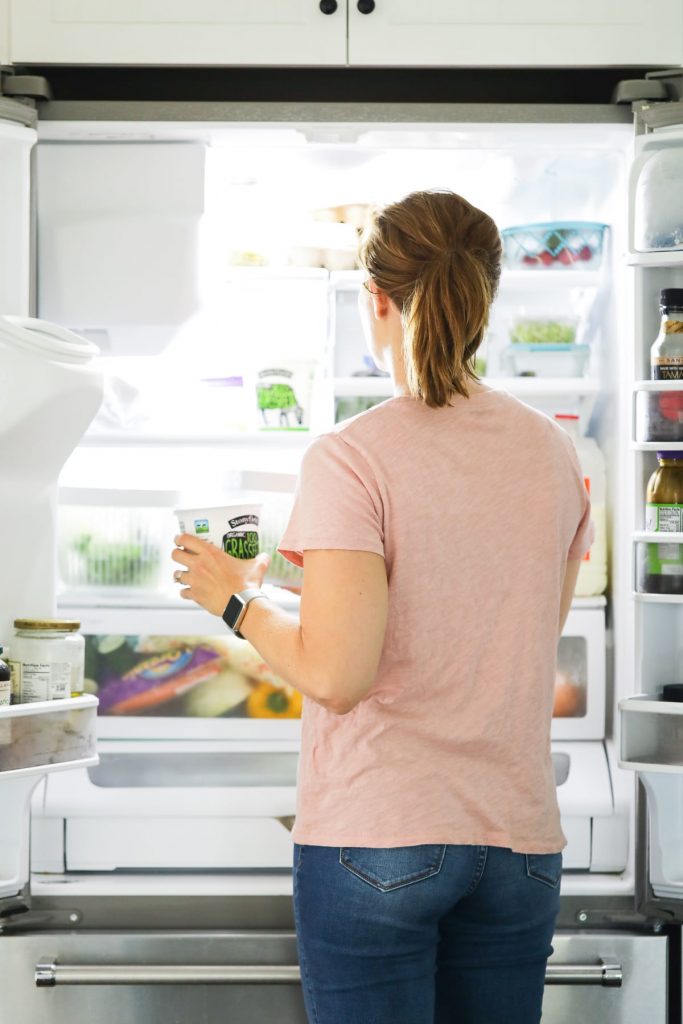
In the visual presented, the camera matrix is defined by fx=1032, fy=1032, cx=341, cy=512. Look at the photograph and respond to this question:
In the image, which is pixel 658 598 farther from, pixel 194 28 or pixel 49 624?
pixel 194 28

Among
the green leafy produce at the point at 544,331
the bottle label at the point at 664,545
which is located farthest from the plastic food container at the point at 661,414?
the green leafy produce at the point at 544,331

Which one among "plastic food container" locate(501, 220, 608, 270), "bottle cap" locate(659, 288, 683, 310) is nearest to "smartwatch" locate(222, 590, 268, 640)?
"bottle cap" locate(659, 288, 683, 310)

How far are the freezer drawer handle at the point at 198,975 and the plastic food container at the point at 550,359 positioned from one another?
100 cm

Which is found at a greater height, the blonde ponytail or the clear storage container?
the blonde ponytail

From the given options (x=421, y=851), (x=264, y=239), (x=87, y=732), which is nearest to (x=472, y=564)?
(x=421, y=851)

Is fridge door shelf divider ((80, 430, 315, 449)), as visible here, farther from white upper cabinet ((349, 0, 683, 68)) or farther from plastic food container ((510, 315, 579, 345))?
white upper cabinet ((349, 0, 683, 68))

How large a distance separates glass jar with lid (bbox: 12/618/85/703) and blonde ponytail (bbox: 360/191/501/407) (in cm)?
69

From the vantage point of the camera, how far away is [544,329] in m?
1.91

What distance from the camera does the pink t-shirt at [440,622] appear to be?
100cm

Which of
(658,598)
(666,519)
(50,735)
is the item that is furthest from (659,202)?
(50,735)

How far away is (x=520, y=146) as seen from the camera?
63.9 inches

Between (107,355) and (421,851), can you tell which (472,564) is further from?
(107,355)

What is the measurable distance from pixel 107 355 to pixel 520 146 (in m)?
0.76

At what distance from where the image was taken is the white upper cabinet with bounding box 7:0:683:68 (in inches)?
60.7
